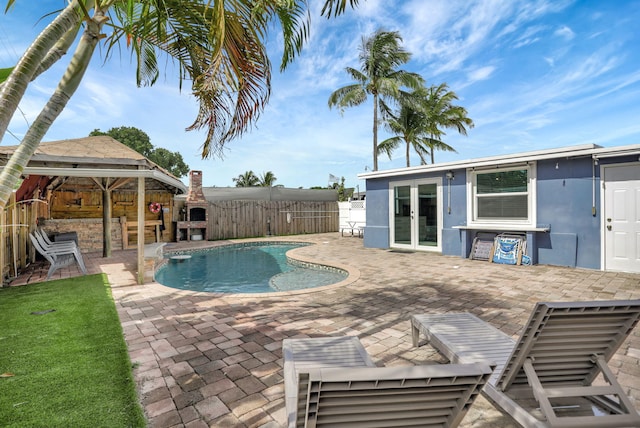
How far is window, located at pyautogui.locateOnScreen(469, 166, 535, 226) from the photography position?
7.98 meters

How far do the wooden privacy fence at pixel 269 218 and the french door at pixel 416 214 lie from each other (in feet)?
26.9

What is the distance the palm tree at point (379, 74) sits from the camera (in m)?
16.6

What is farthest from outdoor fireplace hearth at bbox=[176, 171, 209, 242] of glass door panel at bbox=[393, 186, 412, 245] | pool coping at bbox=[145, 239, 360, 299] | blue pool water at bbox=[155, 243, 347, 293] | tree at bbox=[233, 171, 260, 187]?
tree at bbox=[233, 171, 260, 187]

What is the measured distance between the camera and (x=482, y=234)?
870 centimetres

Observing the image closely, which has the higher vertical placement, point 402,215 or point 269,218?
point 402,215

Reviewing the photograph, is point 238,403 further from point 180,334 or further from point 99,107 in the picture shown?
point 99,107

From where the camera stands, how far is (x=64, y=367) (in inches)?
106

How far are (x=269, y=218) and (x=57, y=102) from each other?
1525cm

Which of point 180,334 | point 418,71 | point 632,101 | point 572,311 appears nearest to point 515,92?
point 632,101

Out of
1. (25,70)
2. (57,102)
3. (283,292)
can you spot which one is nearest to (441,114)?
(283,292)

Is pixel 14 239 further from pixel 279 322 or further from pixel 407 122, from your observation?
pixel 407 122

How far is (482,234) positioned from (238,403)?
27.4ft

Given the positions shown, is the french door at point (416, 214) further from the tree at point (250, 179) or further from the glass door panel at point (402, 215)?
the tree at point (250, 179)

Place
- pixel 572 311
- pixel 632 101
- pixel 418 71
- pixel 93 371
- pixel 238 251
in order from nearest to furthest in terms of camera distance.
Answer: pixel 572 311, pixel 93 371, pixel 632 101, pixel 238 251, pixel 418 71
